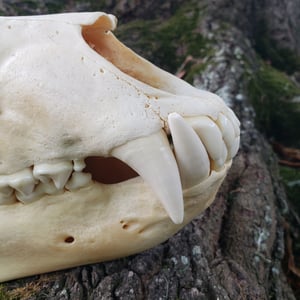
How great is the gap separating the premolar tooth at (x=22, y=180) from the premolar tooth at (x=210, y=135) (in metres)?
0.31

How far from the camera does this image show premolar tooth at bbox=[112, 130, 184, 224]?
702 mm

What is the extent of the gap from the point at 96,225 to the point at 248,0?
1989 mm

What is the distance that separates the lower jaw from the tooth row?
0.9 inches

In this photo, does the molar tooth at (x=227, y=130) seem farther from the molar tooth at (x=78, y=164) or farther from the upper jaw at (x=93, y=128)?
the molar tooth at (x=78, y=164)

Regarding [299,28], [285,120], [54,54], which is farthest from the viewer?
[299,28]

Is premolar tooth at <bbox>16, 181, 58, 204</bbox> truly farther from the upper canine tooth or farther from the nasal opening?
the nasal opening

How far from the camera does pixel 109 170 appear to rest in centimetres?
92

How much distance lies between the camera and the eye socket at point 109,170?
90 cm

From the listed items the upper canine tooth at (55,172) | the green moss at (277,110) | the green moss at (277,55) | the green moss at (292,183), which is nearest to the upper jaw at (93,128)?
the upper canine tooth at (55,172)

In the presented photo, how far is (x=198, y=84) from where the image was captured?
1.84 m

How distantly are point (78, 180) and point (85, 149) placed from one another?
0.08 m

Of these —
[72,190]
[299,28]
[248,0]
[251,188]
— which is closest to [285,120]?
[251,188]

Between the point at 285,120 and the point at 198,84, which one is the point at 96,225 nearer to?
the point at 198,84

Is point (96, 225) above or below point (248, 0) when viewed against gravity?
above
